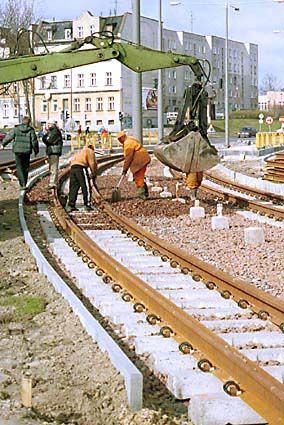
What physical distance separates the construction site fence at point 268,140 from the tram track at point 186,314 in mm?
35343

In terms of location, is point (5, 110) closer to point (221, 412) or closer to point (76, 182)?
point (76, 182)

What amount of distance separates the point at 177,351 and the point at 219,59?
416 feet

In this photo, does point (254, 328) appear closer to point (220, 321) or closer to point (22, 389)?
point (220, 321)

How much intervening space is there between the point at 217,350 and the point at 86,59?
865cm

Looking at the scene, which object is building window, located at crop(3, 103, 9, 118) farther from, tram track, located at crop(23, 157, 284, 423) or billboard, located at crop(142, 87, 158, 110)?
tram track, located at crop(23, 157, 284, 423)

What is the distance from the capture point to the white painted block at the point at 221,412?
16.7ft

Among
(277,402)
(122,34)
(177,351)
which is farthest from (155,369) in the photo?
(122,34)

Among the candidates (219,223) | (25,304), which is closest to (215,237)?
(219,223)


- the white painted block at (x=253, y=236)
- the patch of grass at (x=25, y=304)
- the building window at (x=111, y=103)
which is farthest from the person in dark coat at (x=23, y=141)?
the building window at (x=111, y=103)

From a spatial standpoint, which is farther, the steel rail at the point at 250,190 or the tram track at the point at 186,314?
the steel rail at the point at 250,190

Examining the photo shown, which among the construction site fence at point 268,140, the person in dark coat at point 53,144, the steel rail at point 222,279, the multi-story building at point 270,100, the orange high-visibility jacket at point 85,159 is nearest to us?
the steel rail at point 222,279

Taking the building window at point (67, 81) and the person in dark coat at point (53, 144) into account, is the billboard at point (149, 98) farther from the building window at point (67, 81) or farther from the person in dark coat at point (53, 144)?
the person in dark coat at point (53, 144)

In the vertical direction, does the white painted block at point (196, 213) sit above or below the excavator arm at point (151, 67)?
below

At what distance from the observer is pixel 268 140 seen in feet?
168
